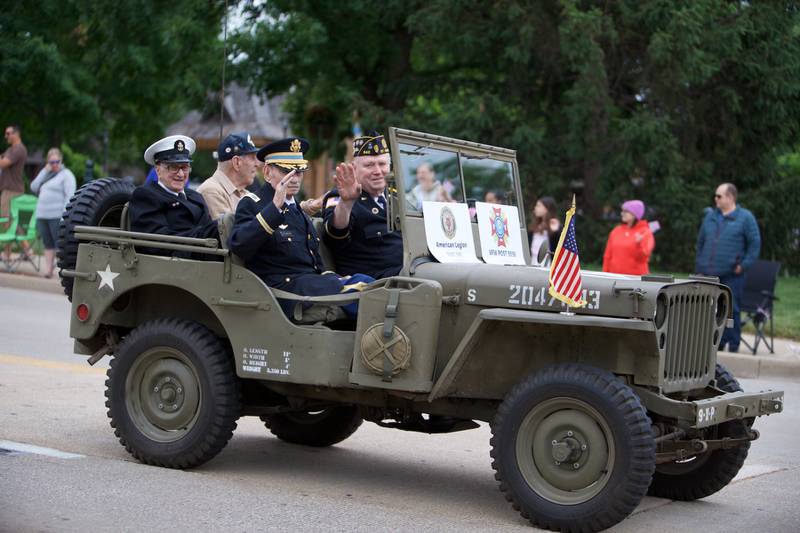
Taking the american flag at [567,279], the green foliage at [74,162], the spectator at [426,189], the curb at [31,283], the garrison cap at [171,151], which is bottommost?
the curb at [31,283]

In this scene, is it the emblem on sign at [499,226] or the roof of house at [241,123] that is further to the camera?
the roof of house at [241,123]

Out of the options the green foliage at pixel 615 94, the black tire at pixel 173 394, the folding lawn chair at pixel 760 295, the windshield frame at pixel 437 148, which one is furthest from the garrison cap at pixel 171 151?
the green foliage at pixel 615 94

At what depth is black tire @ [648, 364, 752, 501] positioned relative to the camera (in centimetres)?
671

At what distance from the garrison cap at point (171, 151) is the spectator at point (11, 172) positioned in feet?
39.9

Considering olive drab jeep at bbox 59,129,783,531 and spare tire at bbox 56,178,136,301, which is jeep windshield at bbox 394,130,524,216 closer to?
olive drab jeep at bbox 59,129,783,531

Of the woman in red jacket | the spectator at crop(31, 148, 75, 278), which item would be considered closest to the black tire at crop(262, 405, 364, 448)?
the woman in red jacket

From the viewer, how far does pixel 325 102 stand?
84.2 ft

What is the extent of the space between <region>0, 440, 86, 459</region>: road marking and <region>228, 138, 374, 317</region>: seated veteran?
1.50m

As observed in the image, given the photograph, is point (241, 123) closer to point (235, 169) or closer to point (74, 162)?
point (74, 162)

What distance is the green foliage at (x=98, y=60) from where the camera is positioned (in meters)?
24.2

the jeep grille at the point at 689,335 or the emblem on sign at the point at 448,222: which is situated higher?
the emblem on sign at the point at 448,222

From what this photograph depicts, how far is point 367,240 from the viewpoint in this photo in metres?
7.30

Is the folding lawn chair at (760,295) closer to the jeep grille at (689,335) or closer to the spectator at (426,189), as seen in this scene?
the jeep grille at (689,335)

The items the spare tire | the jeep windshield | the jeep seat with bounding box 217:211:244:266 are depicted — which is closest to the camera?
the jeep windshield
